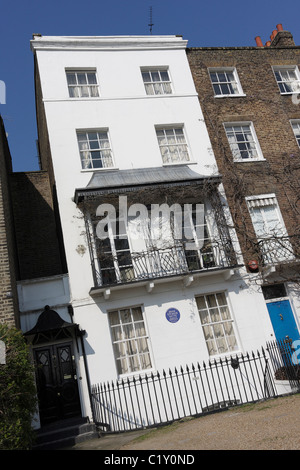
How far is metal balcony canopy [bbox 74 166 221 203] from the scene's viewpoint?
40.0ft

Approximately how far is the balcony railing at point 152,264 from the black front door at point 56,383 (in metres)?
2.33

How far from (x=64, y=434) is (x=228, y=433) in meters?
4.96

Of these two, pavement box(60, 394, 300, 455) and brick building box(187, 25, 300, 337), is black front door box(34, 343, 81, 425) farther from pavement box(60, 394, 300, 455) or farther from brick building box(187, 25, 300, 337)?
brick building box(187, 25, 300, 337)

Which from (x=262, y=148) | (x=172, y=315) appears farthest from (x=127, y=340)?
(x=262, y=148)

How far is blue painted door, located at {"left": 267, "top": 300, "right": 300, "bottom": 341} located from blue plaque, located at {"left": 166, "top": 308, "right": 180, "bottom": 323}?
3.29m

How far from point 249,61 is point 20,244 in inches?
487

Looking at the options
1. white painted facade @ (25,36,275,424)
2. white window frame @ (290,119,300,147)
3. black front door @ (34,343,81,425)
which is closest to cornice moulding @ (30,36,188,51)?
white painted facade @ (25,36,275,424)

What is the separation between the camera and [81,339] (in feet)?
36.5

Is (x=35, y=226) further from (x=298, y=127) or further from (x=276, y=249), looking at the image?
(x=298, y=127)

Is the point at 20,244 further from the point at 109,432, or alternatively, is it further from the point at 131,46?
the point at 131,46

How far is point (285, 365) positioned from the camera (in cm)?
1057

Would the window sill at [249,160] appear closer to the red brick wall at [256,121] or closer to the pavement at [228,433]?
the red brick wall at [256,121]
